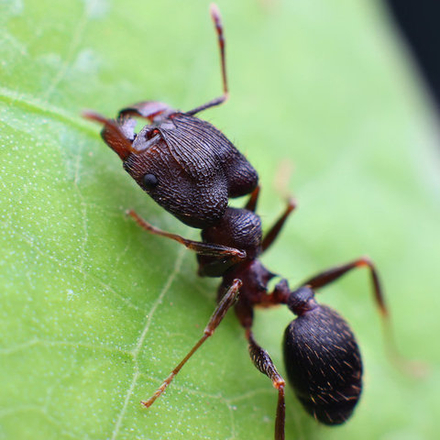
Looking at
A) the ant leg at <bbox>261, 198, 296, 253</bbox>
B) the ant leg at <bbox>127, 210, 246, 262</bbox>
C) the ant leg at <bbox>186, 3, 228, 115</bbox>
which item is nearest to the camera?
the ant leg at <bbox>127, 210, 246, 262</bbox>

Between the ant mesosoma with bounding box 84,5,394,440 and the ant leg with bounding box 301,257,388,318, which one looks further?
the ant leg with bounding box 301,257,388,318

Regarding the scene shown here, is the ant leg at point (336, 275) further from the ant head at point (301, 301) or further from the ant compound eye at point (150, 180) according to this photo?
the ant compound eye at point (150, 180)

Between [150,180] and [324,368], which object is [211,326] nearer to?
[324,368]

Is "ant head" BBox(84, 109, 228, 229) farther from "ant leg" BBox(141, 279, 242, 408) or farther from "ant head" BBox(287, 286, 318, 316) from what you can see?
"ant head" BBox(287, 286, 318, 316)

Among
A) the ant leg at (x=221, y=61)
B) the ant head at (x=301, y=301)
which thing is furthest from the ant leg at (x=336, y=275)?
the ant leg at (x=221, y=61)

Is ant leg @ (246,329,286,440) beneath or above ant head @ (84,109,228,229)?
beneath

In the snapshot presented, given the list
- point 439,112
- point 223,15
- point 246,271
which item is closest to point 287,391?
point 246,271

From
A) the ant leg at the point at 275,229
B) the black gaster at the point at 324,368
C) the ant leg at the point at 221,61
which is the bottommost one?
the black gaster at the point at 324,368

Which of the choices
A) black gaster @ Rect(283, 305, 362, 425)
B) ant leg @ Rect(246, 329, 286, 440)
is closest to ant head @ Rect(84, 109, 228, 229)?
ant leg @ Rect(246, 329, 286, 440)
